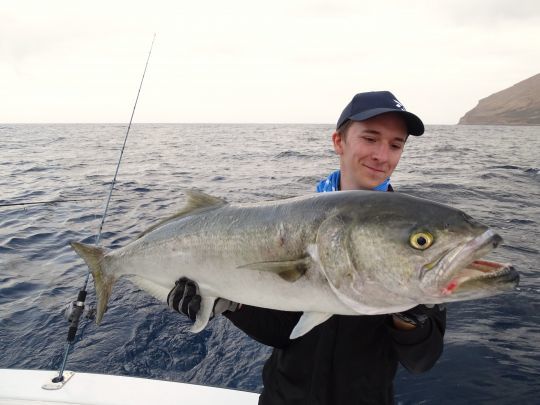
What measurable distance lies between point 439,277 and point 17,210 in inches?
591

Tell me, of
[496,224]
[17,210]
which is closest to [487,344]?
[496,224]

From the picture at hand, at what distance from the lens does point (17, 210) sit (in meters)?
13.6

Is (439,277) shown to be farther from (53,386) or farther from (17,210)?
(17,210)

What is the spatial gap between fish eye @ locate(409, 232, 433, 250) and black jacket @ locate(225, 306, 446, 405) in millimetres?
630

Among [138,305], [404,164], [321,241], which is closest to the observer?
[321,241]

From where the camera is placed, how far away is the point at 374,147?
3.10 m

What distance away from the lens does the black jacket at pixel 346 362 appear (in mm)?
2475

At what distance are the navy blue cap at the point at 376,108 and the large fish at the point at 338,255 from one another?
90 cm

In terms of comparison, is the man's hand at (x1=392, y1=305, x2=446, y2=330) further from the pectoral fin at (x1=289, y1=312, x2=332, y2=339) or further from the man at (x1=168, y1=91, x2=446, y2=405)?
the pectoral fin at (x1=289, y1=312, x2=332, y2=339)

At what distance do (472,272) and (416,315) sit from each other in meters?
0.48

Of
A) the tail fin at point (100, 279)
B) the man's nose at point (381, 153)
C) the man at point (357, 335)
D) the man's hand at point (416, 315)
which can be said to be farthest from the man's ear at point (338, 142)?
the tail fin at point (100, 279)

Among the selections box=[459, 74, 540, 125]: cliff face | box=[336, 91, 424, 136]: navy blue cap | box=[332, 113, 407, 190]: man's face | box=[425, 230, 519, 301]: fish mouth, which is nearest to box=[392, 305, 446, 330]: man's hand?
box=[425, 230, 519, 301]: fish mouth

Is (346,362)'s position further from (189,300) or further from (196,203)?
(196,203)

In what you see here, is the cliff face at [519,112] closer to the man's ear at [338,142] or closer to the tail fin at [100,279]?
the man's ear at [338,142]
